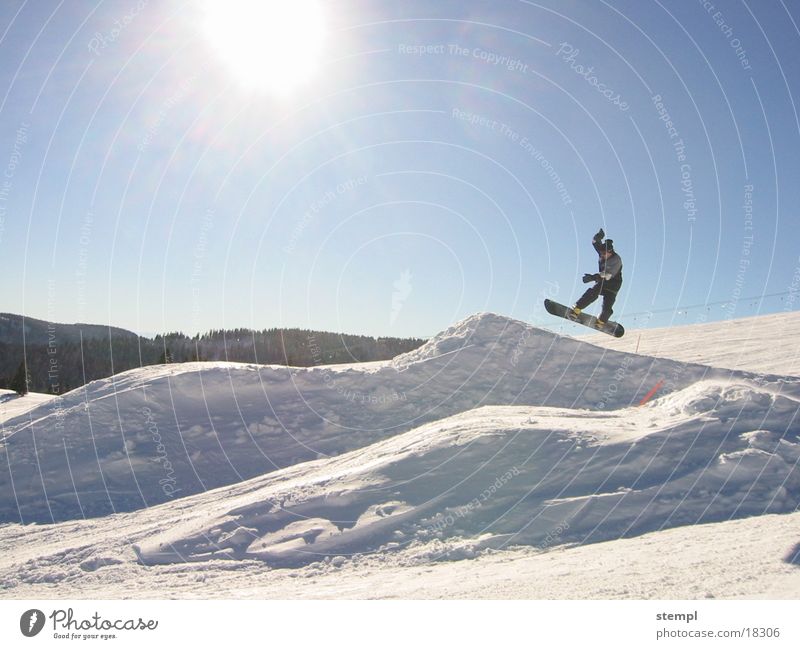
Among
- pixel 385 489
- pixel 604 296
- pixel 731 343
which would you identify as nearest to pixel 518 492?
pixel 385 489

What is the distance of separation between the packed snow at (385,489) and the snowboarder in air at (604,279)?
2712 millimetres

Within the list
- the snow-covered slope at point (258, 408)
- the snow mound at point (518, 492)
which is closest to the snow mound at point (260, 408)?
the snow-covered slope at point (258, 408)

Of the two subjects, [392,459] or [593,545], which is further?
[392,459]

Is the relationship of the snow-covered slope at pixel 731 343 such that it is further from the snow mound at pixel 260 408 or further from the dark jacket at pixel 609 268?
the dark jacket at pixel 609 268

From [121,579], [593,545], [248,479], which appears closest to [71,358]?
[248,479]

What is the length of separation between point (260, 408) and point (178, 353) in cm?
4218

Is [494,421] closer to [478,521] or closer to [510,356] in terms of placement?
[478,521]

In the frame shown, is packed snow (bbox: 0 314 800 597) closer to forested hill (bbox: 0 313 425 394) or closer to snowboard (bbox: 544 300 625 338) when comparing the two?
snowboard (bbox: 544 300 625 338)

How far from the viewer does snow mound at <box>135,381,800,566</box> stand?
31.0 ft

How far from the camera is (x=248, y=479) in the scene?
49.8 feet

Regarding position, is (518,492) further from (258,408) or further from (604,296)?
(258,408)

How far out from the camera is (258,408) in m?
18.0
